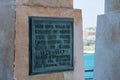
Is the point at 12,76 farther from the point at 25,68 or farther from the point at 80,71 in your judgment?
the point at 80,71

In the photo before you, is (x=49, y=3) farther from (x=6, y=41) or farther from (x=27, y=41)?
(x=6, y=41)

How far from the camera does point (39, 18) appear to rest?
3953 mm

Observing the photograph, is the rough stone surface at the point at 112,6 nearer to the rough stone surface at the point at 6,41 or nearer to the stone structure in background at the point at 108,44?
the stone structure in background at the point at 108,44

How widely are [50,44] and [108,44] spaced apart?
1277 mm

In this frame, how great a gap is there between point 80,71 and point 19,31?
101cm

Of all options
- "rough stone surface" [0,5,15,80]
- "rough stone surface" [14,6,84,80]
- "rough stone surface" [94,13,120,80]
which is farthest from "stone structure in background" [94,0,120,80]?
"rough stone surface" [0,5,15,80]

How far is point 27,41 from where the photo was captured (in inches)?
151

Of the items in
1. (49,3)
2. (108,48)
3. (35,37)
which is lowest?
(108,48)

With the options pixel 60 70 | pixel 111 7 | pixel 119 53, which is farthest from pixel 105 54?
pixel 60 70

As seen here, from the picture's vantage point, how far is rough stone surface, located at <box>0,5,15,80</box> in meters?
3.79

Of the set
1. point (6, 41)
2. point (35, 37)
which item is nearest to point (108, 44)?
point (35, 37)

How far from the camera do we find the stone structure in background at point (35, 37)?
3783mm

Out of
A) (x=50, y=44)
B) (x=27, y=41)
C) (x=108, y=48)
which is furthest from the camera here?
(x=108, y=48)

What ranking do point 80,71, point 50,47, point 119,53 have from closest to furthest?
point 50,47
point 80,71
point 119,53
